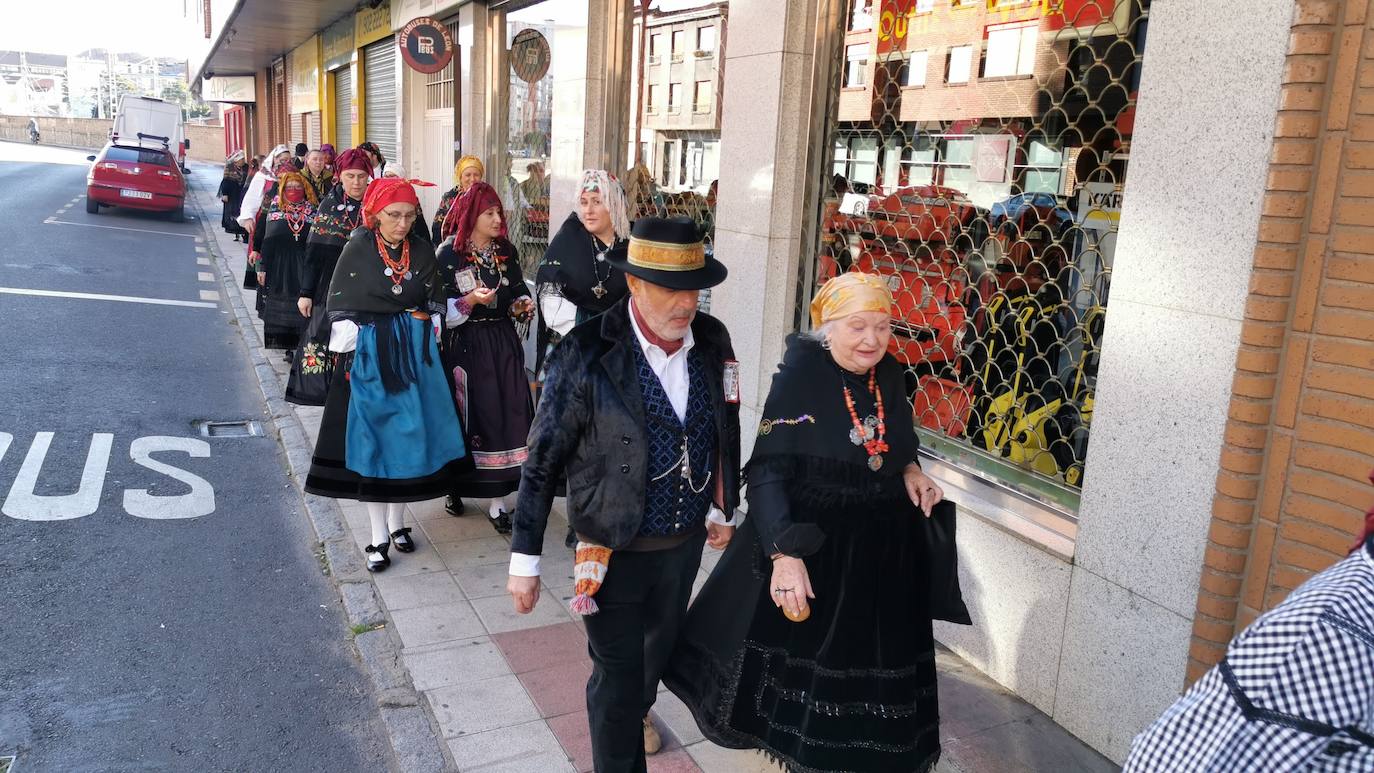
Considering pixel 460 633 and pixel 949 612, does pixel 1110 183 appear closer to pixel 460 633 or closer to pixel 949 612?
pixel 949 612

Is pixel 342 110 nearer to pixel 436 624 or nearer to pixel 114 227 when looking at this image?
pixel 114 227

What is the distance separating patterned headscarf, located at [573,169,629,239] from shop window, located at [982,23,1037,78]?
181 centimetres

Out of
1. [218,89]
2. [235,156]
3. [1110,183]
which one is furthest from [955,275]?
[218,89]

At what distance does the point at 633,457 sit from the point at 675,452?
15cm

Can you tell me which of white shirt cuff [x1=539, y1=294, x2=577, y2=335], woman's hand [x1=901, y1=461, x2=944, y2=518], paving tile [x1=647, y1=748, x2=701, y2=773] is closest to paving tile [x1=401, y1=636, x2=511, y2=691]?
paving tile [x1=647, y1=748, x2=701, y2=773]

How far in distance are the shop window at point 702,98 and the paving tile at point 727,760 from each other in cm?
439

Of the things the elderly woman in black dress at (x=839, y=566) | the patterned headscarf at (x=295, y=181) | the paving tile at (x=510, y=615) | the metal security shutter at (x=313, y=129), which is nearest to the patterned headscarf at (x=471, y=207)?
the paving tile at (x=510, y=615)

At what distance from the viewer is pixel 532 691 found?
4.00 metres

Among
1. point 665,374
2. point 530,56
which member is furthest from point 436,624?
point 530,56

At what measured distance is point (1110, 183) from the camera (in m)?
3.86

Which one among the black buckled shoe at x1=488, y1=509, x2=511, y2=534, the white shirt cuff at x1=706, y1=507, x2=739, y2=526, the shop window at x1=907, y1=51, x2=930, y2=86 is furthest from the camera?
the black buckled shoe at x1=488, y1=509, x2=511, y2=534

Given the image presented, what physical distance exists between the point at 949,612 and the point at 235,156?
69.4 feet

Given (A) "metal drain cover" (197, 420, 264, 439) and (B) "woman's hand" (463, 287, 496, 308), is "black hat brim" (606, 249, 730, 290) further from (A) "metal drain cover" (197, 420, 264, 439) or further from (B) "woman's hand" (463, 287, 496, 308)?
(A) "metal drain cover" (197, 420, 264, 439)

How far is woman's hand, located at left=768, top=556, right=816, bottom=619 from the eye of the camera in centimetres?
277
